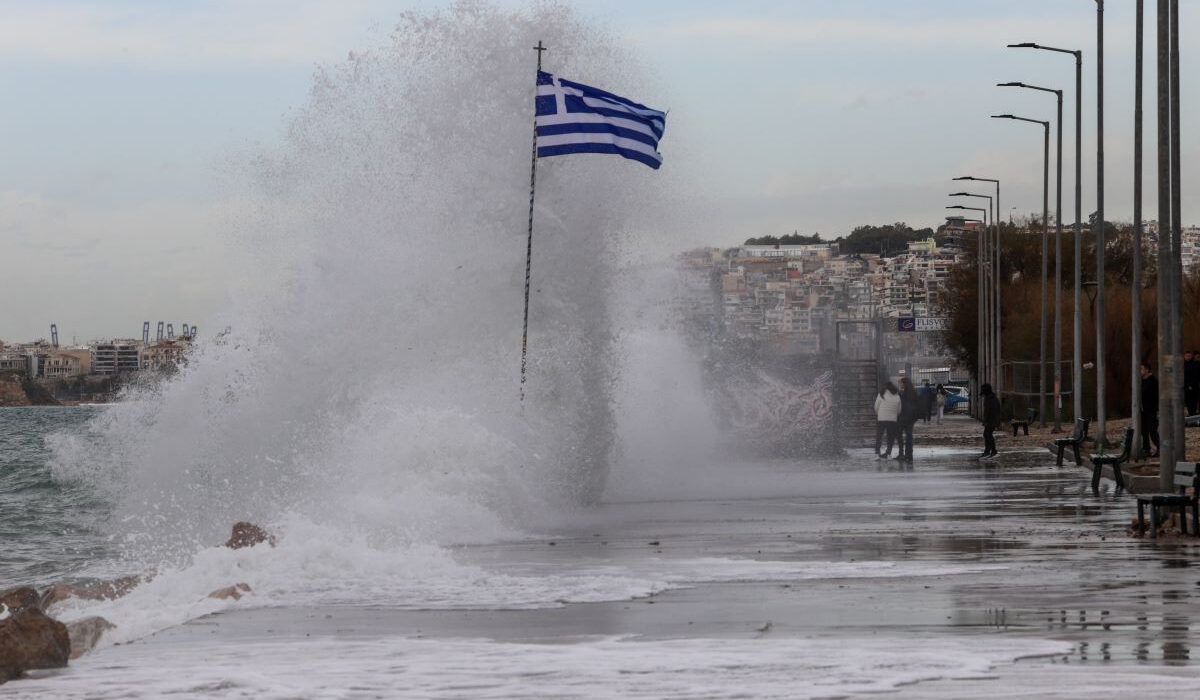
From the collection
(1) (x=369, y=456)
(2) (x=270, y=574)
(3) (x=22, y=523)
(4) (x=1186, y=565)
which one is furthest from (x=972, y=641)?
(3) (x=22, y=523)

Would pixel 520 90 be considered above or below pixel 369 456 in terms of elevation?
above

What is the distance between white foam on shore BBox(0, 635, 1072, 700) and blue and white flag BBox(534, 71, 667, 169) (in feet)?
44.2

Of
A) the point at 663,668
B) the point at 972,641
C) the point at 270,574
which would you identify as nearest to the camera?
the point at 663,668

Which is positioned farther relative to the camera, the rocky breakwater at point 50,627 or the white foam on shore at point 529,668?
the rocky breakwater at point 50,627

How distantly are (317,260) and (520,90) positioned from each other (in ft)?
14.3

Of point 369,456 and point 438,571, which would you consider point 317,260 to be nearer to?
point 369,456

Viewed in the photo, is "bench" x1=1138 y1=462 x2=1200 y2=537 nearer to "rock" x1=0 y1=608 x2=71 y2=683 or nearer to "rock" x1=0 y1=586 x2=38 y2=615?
"rock" x1=0 y1=586 x2=38 y2=615

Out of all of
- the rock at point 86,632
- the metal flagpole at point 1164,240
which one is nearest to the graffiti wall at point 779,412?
the metal flagpole at point 1164,240

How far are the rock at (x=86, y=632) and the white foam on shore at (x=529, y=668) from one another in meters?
0.63

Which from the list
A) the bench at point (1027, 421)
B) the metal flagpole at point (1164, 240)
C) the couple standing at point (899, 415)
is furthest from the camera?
the bench at point (1027, 421)

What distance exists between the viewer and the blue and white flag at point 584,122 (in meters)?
23.8

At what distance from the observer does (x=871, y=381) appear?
4822cm

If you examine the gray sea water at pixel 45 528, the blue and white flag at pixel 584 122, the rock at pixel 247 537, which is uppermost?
the blue and white flag at pixel 584 122

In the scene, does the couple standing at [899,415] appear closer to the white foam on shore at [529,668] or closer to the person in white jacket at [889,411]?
the person in white jacket at [889,411]
